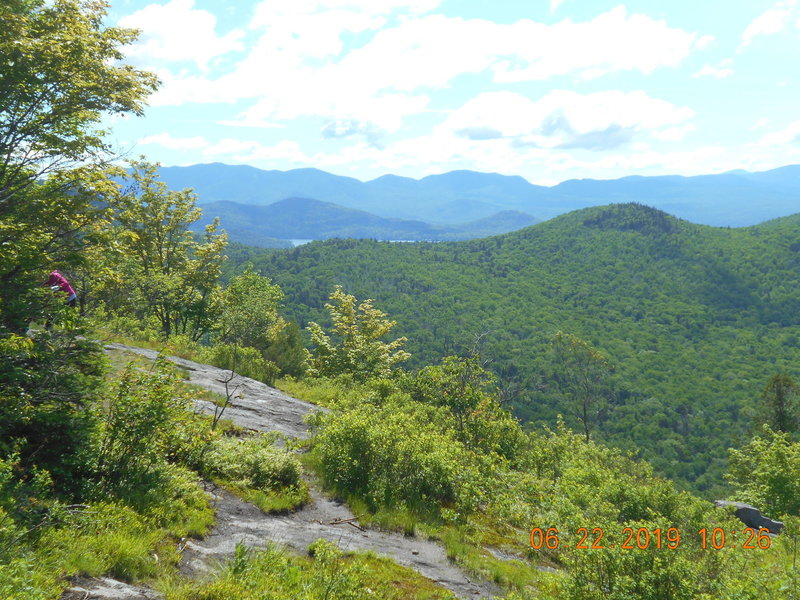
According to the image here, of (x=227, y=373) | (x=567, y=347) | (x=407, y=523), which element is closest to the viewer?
(x=407, y=523)

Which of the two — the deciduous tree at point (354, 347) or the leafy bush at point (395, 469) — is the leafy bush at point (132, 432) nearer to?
the leafy bush at point (395, 469)

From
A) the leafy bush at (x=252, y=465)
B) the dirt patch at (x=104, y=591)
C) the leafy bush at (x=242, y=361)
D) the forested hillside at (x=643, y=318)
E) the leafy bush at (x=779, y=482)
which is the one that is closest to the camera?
the dirt patch at (x=104, y=591)

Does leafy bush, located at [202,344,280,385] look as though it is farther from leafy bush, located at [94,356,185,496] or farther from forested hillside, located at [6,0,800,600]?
leafy bush, located at [94,356,185,496]

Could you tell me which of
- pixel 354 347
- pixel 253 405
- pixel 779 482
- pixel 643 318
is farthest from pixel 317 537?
pixel 643 318

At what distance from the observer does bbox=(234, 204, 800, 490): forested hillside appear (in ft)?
343

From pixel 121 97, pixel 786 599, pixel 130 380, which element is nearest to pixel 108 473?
pixel 130 380

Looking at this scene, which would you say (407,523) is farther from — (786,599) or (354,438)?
(786,599)

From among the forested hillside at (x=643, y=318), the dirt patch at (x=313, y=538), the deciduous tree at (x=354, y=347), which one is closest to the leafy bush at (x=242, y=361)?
the deciduous tree at (x=354, y=347)

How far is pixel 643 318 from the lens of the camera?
16125 centimetres

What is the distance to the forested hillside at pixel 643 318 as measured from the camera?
104 m

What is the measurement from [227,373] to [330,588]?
1376cm

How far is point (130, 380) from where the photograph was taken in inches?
268
